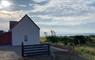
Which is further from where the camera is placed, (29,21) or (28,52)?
(29,21)

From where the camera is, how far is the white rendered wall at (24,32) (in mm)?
39906

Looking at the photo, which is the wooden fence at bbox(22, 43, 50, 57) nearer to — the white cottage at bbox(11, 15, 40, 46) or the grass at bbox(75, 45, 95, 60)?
the grass at bbox(75, 45, 95, 60)

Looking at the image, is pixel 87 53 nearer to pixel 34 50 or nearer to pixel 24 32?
pixel 34 50

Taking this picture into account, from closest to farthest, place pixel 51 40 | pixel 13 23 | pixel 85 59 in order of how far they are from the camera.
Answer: pixel 85 59 < pixel 13 23 < pixel 51 40

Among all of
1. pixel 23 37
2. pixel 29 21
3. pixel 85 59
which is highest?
pixel 29 21

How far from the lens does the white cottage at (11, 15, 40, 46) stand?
39.9 m

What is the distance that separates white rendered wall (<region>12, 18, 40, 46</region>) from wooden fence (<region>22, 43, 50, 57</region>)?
16.6 m

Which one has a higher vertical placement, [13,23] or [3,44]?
[13,23]

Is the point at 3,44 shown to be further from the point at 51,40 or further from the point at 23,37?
the point at 51,40

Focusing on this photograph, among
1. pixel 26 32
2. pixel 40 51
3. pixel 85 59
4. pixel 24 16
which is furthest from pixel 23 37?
pixel 85 59

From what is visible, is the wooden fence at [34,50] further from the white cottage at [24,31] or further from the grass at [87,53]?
the white cottage at [24,31]

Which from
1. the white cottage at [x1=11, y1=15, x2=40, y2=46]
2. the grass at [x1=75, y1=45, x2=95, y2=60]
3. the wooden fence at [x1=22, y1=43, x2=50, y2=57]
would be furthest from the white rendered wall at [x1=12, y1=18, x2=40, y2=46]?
the wooden fence at [x1=22, y1=43, x2=50, y2=57]

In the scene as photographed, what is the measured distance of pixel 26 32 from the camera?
1592 inches

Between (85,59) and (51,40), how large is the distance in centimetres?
2626
